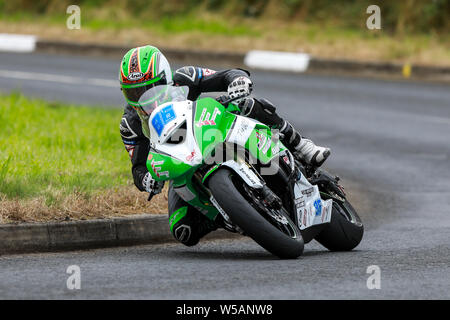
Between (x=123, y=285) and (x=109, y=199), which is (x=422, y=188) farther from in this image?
(x=123, y=285)

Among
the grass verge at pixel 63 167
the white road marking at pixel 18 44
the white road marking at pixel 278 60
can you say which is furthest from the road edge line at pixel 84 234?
the white road marking at pixel 18 44

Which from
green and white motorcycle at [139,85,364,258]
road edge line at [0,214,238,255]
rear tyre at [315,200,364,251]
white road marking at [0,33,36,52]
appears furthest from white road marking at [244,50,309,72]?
green and white motorcycle at [139,85,364,258]

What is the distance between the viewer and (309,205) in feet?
23.6

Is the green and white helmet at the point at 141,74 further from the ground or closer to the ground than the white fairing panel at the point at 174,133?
further from the ground

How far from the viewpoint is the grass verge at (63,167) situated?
7973 millimetres

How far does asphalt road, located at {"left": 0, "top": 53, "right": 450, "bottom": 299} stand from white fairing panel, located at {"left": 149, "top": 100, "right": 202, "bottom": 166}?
2.31 feet

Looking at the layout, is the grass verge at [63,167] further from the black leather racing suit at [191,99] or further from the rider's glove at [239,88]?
the rider's glove at [239,88]

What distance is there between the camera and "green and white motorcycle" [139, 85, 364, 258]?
6480 mm

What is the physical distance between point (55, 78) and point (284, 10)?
6.62m

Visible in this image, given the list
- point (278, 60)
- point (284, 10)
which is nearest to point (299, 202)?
point (278, 60)

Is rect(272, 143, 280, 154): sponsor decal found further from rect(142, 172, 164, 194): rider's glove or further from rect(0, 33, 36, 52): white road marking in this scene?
rect(0, 33, 36, 52): white road marking

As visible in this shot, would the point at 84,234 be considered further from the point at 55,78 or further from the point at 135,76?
the point at 55,78
